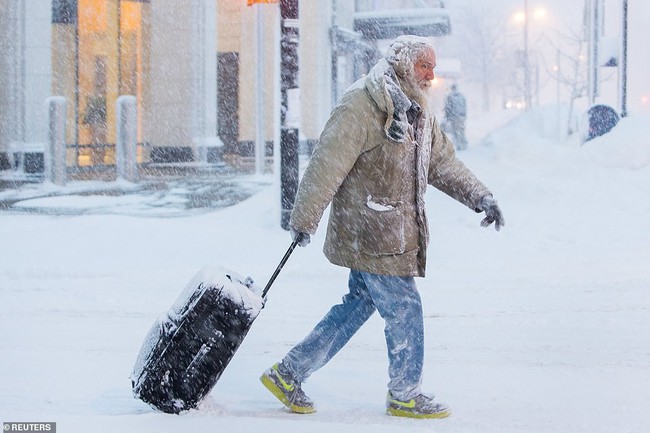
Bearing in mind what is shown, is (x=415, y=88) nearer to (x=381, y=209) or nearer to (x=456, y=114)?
(x=381, y=209)

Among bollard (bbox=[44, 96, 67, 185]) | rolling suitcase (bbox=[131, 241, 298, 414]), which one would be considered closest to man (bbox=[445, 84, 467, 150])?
bollard (bbox=[44, 96, 67, 185])

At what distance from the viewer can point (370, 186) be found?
4172 mm

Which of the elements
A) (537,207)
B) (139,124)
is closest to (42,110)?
(139,124)

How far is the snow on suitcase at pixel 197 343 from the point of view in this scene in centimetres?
407

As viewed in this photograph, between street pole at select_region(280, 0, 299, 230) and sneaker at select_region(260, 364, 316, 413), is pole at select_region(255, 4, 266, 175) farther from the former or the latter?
sneaker at select_region(260, 364, 316, 413)

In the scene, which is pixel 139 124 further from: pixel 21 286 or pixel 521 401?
pixel 521 401

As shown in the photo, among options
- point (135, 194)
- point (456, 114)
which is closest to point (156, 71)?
point (135, 194)

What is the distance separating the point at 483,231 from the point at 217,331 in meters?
6.43

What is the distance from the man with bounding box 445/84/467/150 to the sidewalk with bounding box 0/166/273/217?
835 centimetres

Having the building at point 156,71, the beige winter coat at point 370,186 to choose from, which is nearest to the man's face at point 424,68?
the beige winter coat at point 370,186

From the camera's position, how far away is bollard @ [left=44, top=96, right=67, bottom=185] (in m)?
14.7

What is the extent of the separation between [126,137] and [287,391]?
454 inches

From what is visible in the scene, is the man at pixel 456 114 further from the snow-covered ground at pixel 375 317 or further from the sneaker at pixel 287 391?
the sneaker at pixel 287 391

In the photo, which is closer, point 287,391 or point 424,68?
point 424,68
